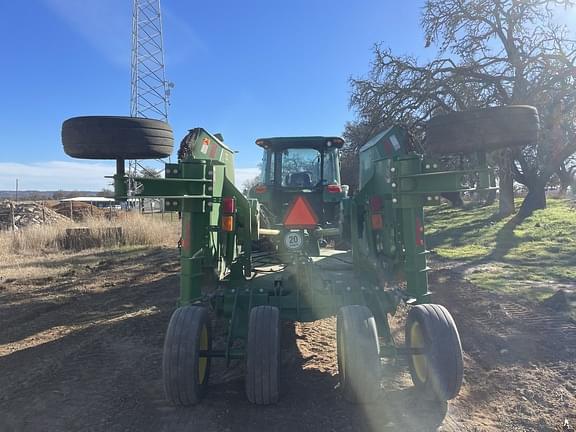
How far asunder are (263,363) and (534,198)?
2045 centimetres

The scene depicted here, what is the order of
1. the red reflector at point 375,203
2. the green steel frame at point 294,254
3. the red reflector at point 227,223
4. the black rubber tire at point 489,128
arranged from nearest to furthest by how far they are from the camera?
the black rubber tire at point 489,128, the green steel frame at point 294,254, the red reflector at point 227,223, the red reflector at point 375,203

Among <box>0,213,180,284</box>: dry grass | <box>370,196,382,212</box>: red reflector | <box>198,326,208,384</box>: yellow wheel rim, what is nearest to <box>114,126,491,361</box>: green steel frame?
<box>370,196,382,212</box>: red reflector

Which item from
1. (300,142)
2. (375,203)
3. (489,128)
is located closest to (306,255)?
(375,203)

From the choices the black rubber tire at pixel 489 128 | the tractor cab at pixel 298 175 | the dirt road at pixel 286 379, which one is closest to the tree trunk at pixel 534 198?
the dirt road at pixel 286 379

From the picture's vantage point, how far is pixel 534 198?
20641 millimetres

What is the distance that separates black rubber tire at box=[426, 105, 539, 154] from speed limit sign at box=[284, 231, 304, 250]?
1497 millimetres

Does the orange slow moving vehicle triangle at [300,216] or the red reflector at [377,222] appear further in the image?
the red reflector at [377,222]

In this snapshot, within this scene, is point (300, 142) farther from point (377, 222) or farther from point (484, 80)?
point (484, 80)

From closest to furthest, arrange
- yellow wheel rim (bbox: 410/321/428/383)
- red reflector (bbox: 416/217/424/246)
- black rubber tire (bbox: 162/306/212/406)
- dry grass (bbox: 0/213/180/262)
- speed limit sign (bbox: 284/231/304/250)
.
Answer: black rubber tire (bbox: 162/306/212/406), yellow wheel rim (bbox: 410/321/428/383), red reflector (bbox: 416/217/424/246), speed limit sign (bbox: 284/231/304/250), dry grass (bbox: 0/213/180/262)

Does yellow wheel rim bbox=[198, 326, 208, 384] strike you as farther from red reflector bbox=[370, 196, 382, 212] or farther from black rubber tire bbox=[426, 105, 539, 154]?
black rubber tire bbox=[426, 105, 539, 154]

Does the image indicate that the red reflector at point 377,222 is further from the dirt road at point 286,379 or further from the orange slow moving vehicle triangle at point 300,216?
the dirt road at point 286,379

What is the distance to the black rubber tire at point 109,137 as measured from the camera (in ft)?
11.9

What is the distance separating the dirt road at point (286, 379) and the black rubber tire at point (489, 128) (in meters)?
2.09

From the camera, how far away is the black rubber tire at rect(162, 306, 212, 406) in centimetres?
357
